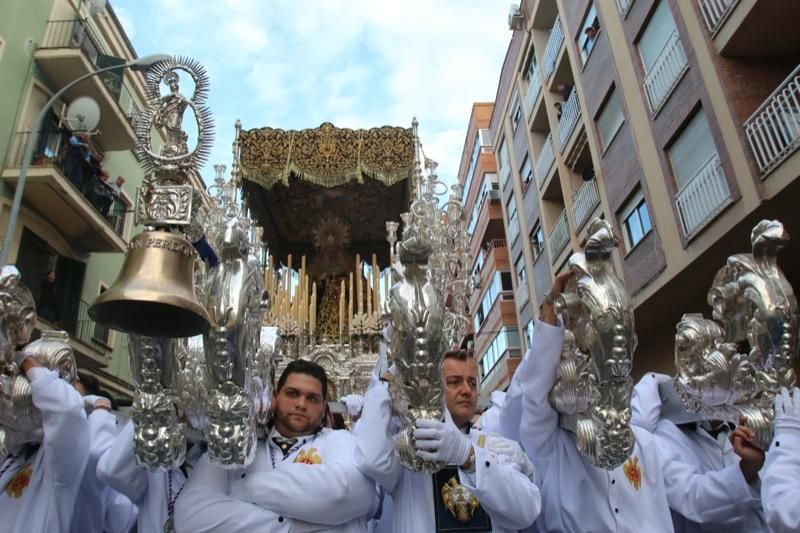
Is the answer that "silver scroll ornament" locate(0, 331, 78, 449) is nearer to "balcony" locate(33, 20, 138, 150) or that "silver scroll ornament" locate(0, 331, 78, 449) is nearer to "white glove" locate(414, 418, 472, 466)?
"white glove" locate(414, 418, 472, 466)

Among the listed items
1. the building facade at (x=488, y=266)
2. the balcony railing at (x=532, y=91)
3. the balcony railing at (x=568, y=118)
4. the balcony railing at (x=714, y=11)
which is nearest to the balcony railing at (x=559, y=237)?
the balcony railing at (x=568, y=118)

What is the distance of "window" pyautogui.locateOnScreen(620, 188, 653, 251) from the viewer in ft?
32.2

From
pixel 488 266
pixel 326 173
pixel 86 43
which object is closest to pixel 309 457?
pixel 326 173

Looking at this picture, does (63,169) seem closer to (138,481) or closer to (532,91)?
(138,481)

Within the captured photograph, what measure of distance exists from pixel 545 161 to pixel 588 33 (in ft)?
12.1

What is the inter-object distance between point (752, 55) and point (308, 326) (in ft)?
21.8

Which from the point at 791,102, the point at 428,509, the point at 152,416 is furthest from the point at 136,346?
the point at 791,102

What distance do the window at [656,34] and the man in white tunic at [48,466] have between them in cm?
937

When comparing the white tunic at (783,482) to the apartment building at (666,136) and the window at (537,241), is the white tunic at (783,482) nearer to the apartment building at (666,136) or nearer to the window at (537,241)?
the apartment building at (666,136)

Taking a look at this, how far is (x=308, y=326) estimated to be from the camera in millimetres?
6746

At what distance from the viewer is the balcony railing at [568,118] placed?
12867 millimetres

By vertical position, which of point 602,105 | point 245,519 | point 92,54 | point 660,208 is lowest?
point 245,519

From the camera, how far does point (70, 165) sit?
11.0 metres

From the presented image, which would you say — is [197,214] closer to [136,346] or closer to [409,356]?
[136,346]
